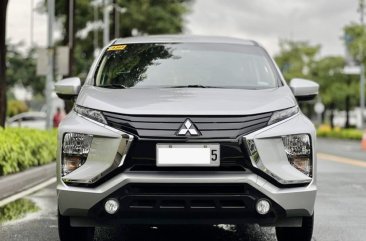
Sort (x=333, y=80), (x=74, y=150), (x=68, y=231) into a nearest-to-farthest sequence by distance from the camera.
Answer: (x=74, y=150), (x=68, y=231), (x=333, y=80)

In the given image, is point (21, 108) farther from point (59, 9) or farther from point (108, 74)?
point (108, 74)

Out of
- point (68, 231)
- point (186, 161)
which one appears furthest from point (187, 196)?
point (68, 231)

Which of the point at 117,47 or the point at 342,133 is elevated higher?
the point at 117,47

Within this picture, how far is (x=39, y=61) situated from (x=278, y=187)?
1396 cm

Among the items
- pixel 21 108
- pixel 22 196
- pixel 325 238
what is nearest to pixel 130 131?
pixel 325 238

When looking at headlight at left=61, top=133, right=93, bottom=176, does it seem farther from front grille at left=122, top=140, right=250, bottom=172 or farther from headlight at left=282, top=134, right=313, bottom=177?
headlight at left=282, top=134, right=313, bottom=177

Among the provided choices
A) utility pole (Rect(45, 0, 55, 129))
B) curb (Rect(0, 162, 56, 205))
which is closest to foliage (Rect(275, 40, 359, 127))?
utility pole (Rect(45, 0, 55, 129))

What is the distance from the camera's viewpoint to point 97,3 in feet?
156

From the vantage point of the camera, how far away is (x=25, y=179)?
10039 mm

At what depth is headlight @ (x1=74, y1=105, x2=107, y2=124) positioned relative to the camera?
15.4 feet

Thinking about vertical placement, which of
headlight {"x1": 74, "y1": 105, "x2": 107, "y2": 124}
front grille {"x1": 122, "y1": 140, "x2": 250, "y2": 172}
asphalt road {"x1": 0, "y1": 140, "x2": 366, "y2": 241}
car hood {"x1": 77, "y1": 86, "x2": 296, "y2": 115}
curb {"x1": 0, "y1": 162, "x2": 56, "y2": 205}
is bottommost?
curb {"x1": 0, "y1": 162, "x2": 56, "y2": 205}

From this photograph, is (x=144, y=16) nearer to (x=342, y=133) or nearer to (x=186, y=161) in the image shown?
(x=342, y=133)

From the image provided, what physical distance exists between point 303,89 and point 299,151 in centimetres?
100

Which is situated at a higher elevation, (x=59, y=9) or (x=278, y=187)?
(x=59, y=9)
